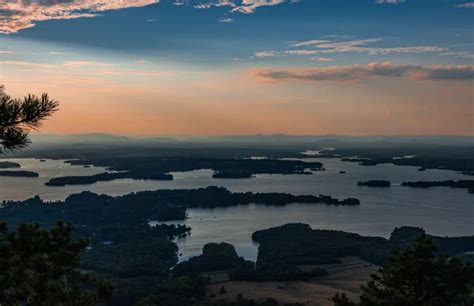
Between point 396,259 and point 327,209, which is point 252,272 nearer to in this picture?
point 396,259

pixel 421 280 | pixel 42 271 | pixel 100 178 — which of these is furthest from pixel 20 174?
pixel 421 280

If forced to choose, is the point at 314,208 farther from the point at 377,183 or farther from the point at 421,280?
the point at 421,280

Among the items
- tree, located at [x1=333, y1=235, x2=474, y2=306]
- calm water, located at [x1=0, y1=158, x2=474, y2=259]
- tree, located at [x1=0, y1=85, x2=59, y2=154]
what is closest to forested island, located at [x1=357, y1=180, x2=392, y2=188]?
calm water, located at [x1=0, y1=158, x2=474, y2=259]

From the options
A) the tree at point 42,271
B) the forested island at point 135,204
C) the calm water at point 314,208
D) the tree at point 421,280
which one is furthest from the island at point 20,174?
the tree at point 421,280

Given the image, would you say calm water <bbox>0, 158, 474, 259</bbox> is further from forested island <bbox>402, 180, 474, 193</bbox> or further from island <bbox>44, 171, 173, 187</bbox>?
island <bbox>44, 171, 173, 187</bbox>

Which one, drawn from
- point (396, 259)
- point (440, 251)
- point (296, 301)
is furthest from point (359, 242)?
point (396, 259)
